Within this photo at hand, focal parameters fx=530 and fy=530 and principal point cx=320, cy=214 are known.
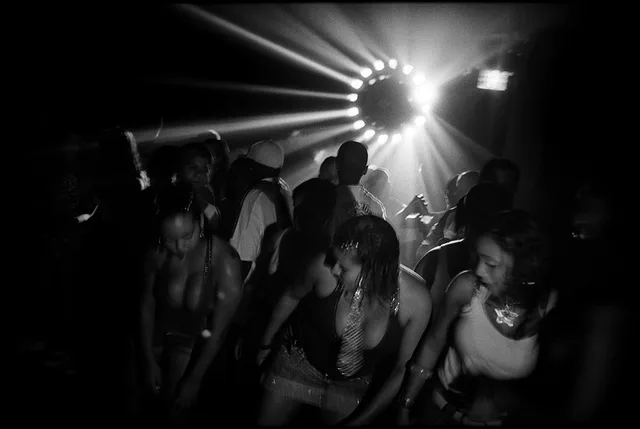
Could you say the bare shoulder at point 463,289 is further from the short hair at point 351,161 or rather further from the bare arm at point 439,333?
the short hair at point 351,161

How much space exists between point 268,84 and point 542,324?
8.62 m

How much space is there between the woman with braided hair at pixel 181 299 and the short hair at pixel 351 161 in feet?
5.43

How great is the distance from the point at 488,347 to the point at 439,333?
24 centimetres

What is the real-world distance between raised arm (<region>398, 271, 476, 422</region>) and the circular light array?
192 inches

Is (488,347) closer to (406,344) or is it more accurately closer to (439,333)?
(439,333)

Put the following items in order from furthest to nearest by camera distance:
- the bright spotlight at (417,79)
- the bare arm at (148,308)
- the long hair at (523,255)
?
the bright spotlight at (417,79) < the bare arm at (148,308) < the long hair at (523,255)

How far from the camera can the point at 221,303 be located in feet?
9.99

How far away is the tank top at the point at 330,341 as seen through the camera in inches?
104

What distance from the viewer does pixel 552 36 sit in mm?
7086

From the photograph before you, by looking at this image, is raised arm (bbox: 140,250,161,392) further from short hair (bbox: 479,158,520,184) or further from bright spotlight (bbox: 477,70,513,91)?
bright spotlight (bbox: 477,70,513,91)

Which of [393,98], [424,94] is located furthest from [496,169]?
[424,94]

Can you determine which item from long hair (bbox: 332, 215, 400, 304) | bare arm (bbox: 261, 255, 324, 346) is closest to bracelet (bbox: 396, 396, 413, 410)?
long hair (bbox: 332, 215, 400, 304)

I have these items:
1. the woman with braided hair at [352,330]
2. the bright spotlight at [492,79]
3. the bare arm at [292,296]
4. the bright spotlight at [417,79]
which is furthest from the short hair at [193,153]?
the bright spotlight at [492,79]

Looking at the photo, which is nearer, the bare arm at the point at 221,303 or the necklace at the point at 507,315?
the necklace at the point at 507,315
